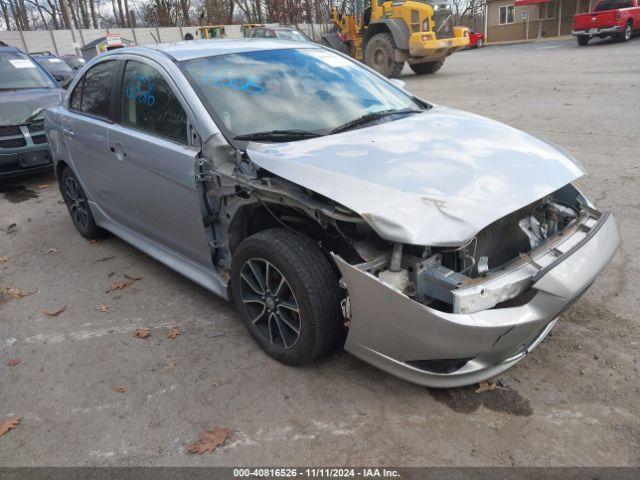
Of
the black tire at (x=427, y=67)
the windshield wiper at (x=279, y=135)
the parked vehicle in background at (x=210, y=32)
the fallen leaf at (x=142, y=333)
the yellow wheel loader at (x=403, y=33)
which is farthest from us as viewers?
the parked vehicle in background at (x=210, y=32)

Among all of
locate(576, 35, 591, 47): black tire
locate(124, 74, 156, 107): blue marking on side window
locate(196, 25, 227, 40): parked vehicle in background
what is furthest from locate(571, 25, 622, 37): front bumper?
locate(124, 74, 156, 107): blue marking on side window

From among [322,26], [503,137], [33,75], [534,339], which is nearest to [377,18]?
[33,75]

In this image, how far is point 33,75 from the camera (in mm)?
8000

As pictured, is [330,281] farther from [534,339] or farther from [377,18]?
[377,18]

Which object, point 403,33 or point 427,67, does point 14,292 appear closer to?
point 403,33

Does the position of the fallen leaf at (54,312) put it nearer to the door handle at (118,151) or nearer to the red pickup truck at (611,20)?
the door handle at (118,151)

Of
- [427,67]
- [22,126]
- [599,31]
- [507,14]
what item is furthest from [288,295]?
[507,14]

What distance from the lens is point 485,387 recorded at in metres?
2.66

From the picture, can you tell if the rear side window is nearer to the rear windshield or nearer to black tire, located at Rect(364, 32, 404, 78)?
black tire, located at Rect(364, 32, 404, 78)

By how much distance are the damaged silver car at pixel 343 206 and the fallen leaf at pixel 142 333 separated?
0.46 meters

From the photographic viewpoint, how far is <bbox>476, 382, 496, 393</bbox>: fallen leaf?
264 centimetres

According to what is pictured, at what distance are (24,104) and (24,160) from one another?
857 millimetres

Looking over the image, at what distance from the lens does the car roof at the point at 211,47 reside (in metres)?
3.53

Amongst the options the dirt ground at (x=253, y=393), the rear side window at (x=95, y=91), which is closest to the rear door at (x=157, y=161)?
the rear side window at (x=95, y=91)
